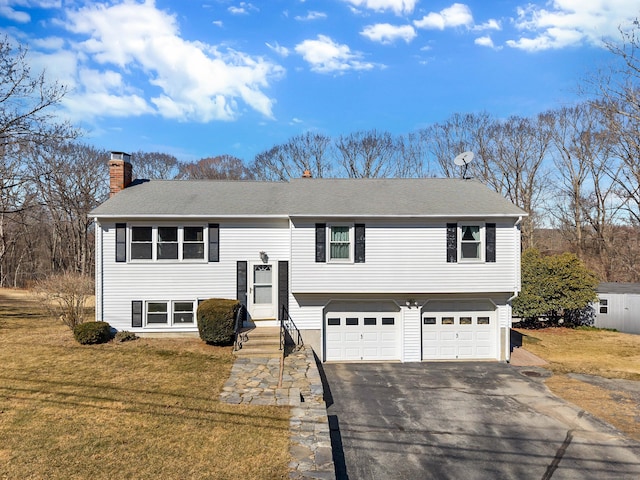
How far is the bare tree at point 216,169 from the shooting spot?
148ft

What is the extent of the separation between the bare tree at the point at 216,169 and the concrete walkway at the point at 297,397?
3493 cm

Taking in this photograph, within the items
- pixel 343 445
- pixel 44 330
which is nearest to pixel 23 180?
pixel 44 330

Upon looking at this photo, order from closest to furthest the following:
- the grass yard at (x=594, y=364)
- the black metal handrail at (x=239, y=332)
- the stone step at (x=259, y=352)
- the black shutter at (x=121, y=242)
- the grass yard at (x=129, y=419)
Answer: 1. the grass yard at (x=129, y=419)
2. the grass yard at (x=594, y=364)
3. the stone step at (x=259, y=352)
4. the black metal handrail at (x=239, y=332)
5. the black shutter at (x=121, y=242)

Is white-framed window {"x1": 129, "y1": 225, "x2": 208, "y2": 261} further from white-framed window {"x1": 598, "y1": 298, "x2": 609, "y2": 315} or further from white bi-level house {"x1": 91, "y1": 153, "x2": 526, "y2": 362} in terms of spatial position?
white-framed window {"x1": 598, "y1": 298, "x2": 609, "y2": 315}

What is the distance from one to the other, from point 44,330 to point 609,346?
25376 mm

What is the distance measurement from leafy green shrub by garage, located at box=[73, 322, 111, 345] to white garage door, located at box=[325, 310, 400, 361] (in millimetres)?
8295

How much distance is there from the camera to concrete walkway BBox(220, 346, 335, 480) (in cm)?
661

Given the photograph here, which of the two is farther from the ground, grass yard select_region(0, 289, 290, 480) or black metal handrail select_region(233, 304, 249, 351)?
black metal handrail select_region(233, 304, 249, 351)

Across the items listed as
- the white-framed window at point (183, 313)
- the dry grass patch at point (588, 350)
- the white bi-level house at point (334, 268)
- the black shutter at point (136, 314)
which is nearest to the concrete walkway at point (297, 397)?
the white bi-level house at point (334, 268)

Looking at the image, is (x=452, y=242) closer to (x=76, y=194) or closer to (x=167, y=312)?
(x=167, y=312)

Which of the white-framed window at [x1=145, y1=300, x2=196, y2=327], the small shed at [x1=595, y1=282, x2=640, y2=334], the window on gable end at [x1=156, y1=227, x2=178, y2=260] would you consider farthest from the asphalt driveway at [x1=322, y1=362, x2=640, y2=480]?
the small shed at [x1=595, y1=282, x2=640, y2=334]

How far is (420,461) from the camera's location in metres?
7.65

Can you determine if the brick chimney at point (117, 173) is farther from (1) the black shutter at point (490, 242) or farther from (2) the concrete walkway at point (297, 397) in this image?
(1) the black shutter at point (490, 242)

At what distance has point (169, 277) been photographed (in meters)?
14.6
